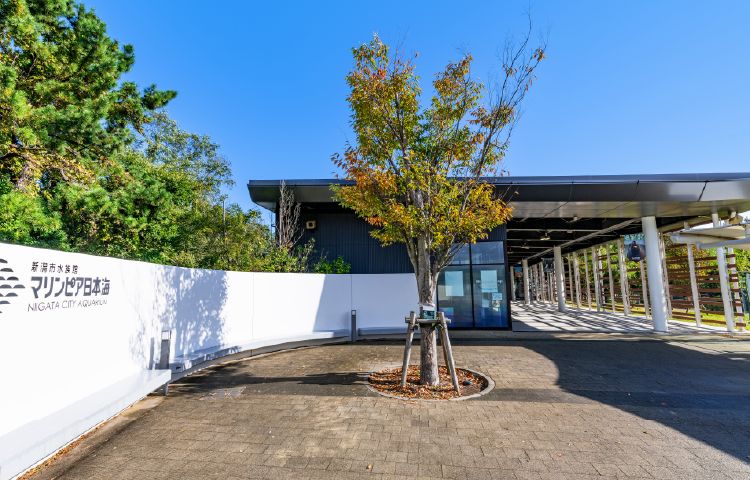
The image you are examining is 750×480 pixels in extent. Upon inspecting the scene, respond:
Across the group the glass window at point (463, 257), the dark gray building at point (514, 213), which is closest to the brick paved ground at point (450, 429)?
the dark gray building at point (514, 213)

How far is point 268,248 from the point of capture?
10.6 m

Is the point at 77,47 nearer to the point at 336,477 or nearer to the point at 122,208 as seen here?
the point at 122,208

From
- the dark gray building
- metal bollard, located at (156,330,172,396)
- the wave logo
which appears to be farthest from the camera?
the dark gray building

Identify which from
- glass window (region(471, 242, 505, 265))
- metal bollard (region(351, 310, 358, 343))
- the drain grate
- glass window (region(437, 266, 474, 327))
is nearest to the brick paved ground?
the drain grate

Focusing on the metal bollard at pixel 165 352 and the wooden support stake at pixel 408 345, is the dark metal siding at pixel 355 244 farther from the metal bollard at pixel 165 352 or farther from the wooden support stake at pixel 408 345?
the metal bollard at pixel 165 352

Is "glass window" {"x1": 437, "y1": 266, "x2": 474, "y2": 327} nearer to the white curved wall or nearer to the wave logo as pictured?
the white curved wall

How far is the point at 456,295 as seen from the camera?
1196cm

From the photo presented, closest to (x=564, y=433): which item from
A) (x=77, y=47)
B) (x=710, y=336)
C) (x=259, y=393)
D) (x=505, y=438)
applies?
(x=505, y=438)

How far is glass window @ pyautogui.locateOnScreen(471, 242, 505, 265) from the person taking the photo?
11789 millimetres

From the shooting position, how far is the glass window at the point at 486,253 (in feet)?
38.7

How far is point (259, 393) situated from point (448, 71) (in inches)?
238

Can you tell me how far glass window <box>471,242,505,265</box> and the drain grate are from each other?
8691 millimetres

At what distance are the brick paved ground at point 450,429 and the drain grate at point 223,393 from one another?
0.14 meters

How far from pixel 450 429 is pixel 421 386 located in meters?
1.49
